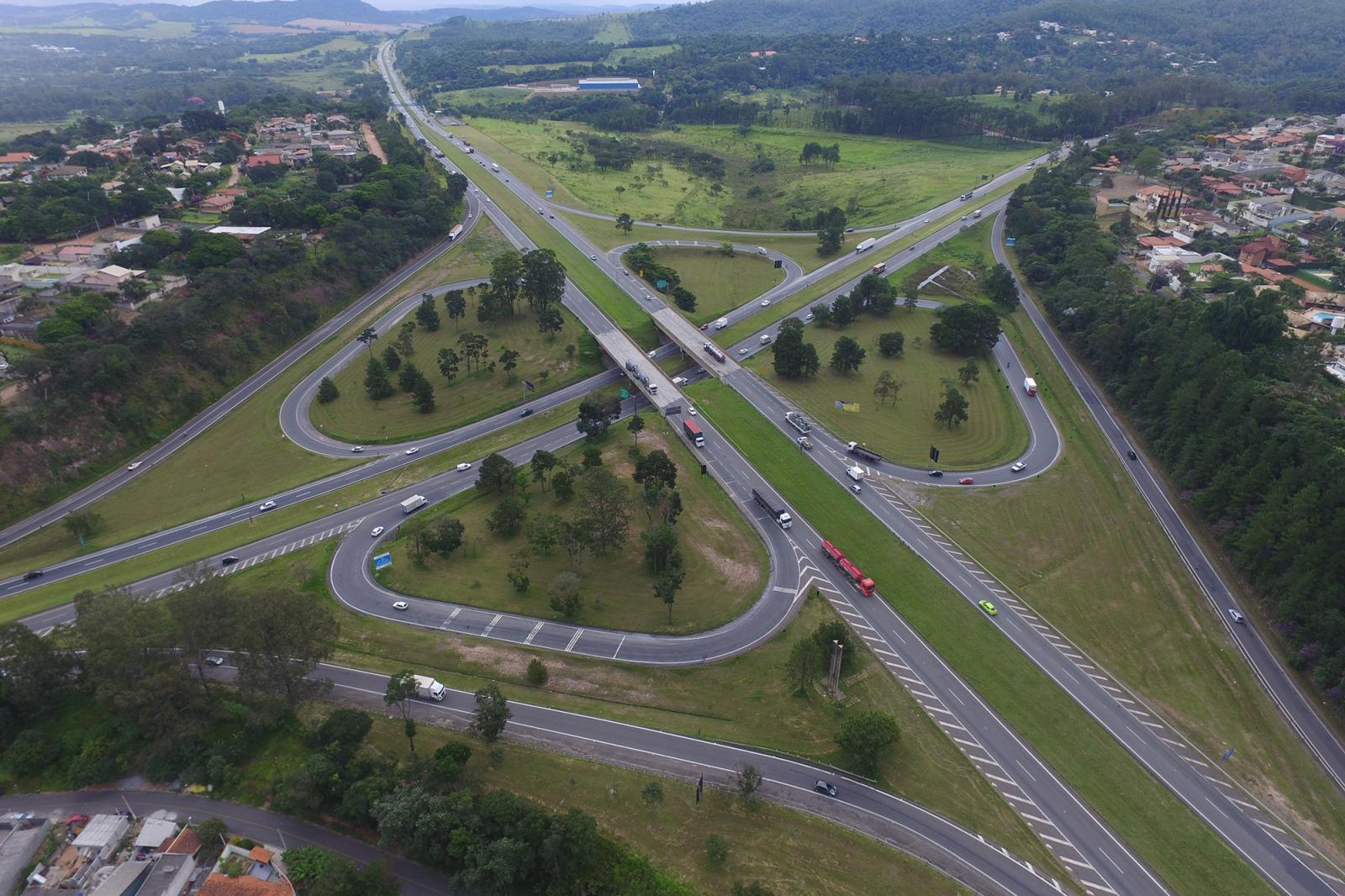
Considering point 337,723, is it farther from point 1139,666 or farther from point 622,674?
point 1139,666

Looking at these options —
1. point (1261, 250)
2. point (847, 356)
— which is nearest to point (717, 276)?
point (847, 356)

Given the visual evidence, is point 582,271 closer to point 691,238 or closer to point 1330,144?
point 691,238

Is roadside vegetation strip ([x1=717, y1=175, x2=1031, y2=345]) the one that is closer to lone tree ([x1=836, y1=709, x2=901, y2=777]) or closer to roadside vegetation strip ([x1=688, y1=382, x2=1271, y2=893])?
roadside vegetation strip ([x1=688, y1=382, x2=1271, y2=893])

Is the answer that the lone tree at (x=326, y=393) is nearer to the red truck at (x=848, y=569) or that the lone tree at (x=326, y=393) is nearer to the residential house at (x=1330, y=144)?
the red truck at (x=848, y=569)

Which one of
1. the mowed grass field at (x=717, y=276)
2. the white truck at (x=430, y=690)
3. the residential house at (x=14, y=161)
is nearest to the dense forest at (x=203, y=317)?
the residential house at (x=14, y=161)

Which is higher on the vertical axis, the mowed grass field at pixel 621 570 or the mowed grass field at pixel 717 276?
the mowed grass field at pixel 717 276

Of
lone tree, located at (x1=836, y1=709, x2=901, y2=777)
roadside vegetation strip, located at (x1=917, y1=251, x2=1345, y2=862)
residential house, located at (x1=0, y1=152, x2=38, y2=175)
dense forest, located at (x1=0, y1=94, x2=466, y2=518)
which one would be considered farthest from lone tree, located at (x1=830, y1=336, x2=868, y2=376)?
residential house, located at (x1=0, y1=152, x2=38, y2=175)
